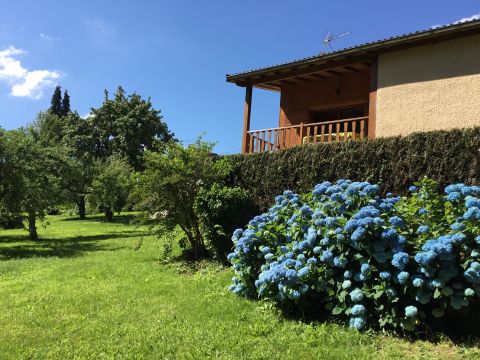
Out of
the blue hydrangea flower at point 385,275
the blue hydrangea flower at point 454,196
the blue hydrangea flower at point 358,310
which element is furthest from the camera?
the blue hydrangea flower at point 454,196

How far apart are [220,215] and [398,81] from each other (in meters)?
6.48

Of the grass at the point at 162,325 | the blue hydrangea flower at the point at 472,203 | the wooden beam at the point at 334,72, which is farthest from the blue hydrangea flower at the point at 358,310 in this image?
the wooden beam at the point at 334,72

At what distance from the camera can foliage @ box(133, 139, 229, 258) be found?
10875 millimetres

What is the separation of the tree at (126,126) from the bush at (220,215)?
115ft

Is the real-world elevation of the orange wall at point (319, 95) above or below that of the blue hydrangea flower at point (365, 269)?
above

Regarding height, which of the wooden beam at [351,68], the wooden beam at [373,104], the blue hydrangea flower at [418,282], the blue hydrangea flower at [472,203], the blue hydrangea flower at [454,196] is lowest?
the blue hydrangea flower at [418,282]

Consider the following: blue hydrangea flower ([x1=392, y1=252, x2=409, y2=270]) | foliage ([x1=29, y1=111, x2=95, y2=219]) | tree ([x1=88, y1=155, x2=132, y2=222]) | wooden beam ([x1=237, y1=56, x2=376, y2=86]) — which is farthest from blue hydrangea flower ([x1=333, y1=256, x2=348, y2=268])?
tree ([x1=88, y1=155, x2=132, y2=222])

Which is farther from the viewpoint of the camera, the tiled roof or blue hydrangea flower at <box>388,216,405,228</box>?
the tiled roof

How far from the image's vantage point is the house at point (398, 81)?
11289 millimetres

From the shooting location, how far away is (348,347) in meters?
4.68

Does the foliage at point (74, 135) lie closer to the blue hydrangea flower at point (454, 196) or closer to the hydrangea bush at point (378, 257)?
the hydrangea bush at point (378, 257)

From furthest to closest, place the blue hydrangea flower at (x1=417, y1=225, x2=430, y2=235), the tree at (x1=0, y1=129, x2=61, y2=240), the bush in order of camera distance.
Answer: the tree at (x1=0, y1=129, x2=61, y2=240) < the bush < the blue hydrangea flower at (x1=417, y1=225, x2=430, y2=235)

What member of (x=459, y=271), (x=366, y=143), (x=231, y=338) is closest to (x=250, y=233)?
(x=231, y=338)

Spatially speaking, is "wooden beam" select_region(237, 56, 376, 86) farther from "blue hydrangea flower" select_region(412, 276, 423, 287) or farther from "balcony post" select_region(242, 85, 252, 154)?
"blue hydrangea flower" select_region(412, 276, 423, 287)
